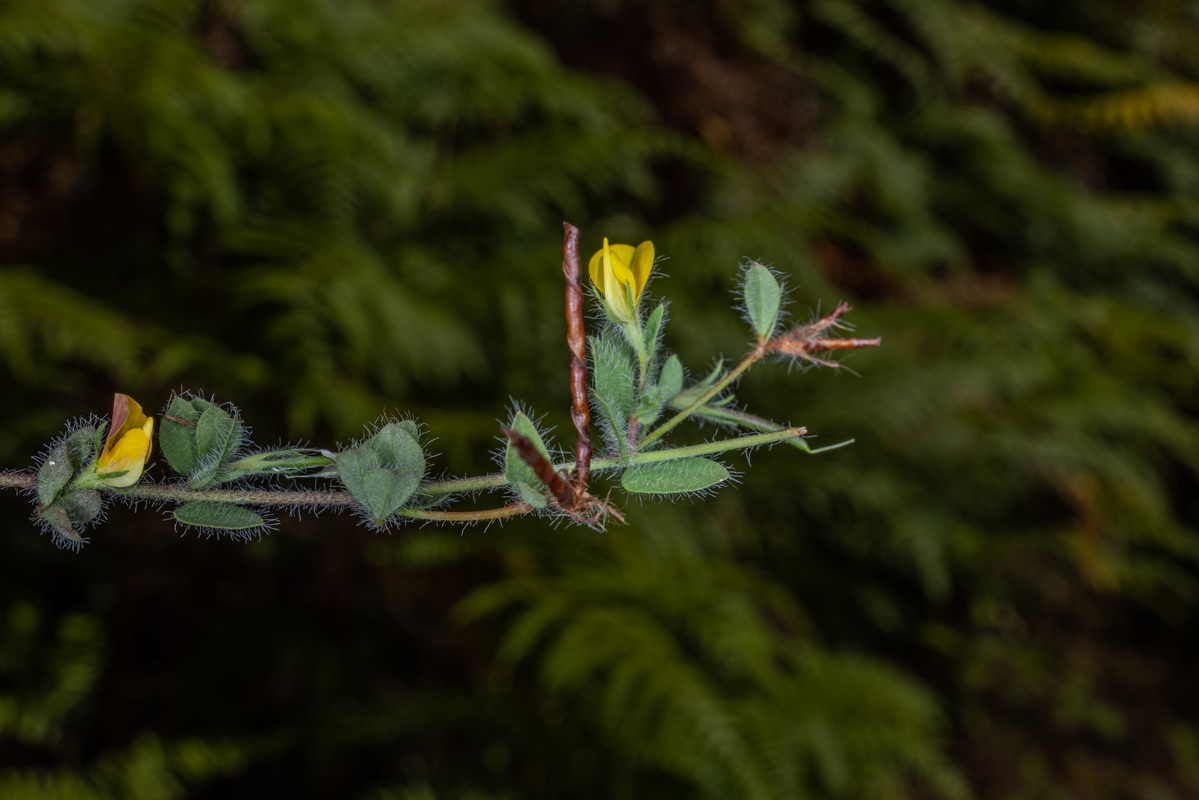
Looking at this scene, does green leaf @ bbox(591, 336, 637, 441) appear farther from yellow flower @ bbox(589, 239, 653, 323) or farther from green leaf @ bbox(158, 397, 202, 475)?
green leaf @ bbox(158, 397, 202, 475)

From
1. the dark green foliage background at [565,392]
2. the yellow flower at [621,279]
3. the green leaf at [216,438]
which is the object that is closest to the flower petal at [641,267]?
the yellow flower at [621,279]

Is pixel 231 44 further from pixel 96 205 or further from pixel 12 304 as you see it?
pixel 12 304

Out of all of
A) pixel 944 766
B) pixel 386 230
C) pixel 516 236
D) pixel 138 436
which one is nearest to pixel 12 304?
pixel 386 230

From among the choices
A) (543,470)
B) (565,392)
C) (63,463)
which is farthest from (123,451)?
(565,392)

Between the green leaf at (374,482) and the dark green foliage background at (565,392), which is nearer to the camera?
the green leaf at (374,482)

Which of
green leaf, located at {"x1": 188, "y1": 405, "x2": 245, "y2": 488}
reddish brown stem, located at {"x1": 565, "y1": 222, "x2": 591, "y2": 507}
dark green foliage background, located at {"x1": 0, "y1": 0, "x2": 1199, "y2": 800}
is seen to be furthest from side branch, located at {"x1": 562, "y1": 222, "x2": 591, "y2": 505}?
dark green foliage background, located at {"x1": 0, "y1": 0, "x2": 1199, "y2": 800}

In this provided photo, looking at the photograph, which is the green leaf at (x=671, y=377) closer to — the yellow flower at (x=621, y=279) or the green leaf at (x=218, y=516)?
the yellow flower at (x=621, y=279)

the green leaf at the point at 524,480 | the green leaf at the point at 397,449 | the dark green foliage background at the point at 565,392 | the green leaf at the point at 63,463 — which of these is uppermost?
the green leaf at the point at 524,480
